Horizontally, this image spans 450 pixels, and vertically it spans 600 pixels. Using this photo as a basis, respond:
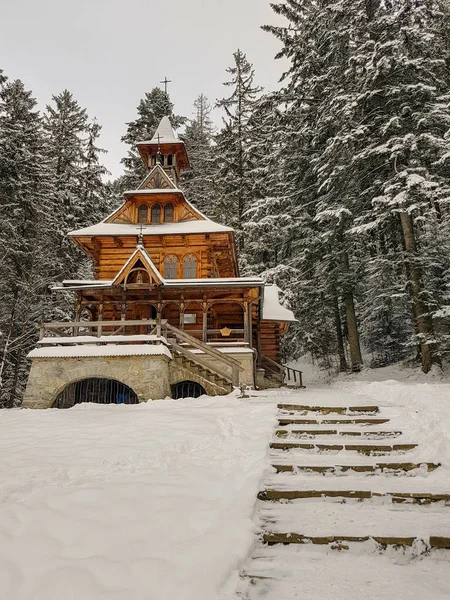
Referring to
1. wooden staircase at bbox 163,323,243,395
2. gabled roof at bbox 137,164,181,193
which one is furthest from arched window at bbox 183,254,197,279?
wooden staircase at bbox 163,323,243,395

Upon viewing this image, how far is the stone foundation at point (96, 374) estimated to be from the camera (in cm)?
1424

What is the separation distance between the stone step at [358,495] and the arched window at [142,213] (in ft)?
72.3

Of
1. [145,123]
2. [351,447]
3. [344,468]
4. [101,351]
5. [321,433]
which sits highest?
[145,123]

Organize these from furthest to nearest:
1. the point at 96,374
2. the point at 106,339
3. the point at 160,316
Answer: the point at 160,316 < the point at 106,339 < the point at 96,374

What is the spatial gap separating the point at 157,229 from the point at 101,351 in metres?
10.8

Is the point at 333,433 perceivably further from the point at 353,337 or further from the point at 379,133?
the point at 353,337

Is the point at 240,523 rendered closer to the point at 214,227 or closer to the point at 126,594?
the point at 126,594

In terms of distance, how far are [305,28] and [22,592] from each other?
29.9 metres

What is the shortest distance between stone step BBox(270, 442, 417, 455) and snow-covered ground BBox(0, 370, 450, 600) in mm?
144

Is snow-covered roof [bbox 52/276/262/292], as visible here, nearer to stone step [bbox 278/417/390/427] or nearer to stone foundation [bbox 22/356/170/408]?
stone foundation [bbox 22/356/170/408]

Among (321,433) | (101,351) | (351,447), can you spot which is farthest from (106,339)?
(351,447)

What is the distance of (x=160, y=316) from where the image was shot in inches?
714

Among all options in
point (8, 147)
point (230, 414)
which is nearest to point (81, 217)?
point (8, 147)

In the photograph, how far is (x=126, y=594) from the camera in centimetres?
323
